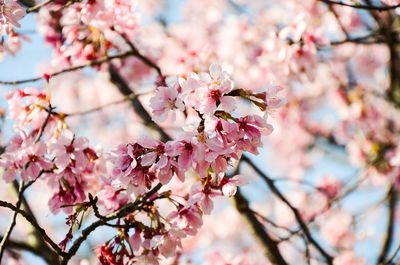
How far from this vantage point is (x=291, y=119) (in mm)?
6016

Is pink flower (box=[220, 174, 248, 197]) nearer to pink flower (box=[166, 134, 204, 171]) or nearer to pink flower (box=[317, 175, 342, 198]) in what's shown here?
pink flower (box=[166, 134, 204, 171])

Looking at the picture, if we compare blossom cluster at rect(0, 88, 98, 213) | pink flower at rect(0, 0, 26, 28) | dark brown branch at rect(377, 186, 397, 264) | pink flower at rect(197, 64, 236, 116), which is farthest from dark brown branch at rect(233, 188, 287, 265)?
pink flower at rect(0, 0, 26, 28)

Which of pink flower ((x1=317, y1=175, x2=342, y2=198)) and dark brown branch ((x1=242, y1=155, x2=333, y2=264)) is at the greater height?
pink flower ((x1=317, y1=175, x2=342, y2=198))

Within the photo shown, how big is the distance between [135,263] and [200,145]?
2.05 ft

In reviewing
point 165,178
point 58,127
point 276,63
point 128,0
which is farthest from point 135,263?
point 276,63

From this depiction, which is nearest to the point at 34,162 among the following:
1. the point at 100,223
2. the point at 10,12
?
the point at 100,223

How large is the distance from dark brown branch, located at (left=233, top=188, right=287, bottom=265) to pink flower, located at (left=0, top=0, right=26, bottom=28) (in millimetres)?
1438

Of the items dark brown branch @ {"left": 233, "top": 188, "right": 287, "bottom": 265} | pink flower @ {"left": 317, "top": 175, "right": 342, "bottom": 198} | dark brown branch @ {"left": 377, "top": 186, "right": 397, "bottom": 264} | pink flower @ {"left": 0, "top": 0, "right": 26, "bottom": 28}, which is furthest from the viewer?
pink flower @ {"left": 317, "top": 175, "right": 342, "bottom": 198}

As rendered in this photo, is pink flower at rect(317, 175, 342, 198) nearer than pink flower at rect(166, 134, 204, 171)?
No

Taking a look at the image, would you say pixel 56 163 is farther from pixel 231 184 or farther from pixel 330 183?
pixel 330 183

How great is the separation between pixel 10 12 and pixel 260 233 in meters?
1.78

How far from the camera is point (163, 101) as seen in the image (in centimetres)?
150

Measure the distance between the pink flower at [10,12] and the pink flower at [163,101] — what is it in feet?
2.60

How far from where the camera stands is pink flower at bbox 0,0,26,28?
5.71 ft
